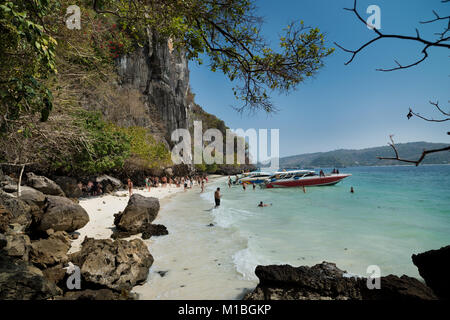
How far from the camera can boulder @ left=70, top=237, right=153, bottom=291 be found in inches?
176

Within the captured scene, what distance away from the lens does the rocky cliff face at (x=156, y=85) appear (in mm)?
31734

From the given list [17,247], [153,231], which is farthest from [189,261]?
[17,247]

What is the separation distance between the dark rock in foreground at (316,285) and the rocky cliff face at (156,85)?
29.8 meters

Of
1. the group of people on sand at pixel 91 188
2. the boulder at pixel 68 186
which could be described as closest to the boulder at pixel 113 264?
the boulder at pixel 68 186

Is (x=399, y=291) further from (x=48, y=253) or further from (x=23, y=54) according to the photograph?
(x=48, y=253)

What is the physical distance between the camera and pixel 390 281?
11.3ft

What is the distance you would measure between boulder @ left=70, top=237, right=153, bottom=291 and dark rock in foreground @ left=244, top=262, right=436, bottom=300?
2.75 m

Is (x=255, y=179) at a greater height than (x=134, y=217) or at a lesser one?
lesser

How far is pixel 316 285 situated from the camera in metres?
3.79

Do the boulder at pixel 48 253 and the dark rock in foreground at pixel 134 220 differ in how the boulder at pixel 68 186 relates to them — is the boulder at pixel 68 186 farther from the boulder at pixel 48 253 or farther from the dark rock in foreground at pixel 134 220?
the boulder at pixel 48 253

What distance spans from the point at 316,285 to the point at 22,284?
16.6ft

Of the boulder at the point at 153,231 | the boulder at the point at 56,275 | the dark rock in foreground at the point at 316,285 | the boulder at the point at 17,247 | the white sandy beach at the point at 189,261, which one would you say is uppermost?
the boulder at the point at 17,247

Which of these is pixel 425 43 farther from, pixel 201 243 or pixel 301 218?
pixel 301 218
